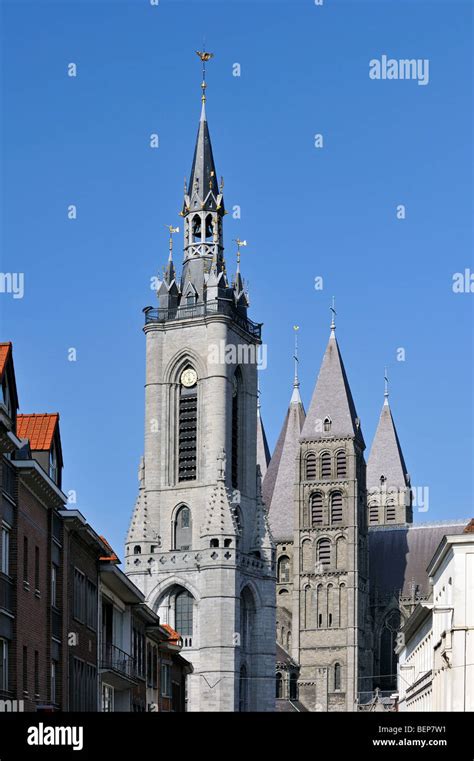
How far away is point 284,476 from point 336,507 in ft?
50.5

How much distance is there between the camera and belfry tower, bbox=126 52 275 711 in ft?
362

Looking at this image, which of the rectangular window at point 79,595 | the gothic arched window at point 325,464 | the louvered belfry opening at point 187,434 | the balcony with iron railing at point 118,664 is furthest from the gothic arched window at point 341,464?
the rectangular window at point 79,595

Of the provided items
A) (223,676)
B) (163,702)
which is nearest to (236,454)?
(223,676)

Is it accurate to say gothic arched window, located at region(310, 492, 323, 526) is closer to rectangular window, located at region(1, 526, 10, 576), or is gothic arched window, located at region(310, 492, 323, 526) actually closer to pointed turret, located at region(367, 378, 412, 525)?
pointed turret, located at region(367, 378, 412, 525)

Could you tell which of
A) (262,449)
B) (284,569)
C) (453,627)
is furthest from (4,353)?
(262,449)

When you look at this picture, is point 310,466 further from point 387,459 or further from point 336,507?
point 387,459

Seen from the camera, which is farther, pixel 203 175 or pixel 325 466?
pixel 325 466

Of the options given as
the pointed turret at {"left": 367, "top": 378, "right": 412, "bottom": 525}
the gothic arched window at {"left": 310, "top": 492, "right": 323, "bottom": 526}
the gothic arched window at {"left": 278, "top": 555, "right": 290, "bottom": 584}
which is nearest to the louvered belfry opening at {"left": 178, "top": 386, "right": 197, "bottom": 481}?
the gothic arched window at {"left": 310, "top": 492, "right": 323, "bottom": 526}

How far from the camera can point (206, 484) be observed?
11356 centimetres

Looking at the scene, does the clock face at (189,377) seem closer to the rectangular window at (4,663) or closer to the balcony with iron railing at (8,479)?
the balcony with iron railing at (8,479)

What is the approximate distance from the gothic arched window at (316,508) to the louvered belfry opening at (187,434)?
24.3m

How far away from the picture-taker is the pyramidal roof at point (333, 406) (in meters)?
139

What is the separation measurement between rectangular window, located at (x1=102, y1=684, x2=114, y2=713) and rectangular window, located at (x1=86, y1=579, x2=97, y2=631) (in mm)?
4981

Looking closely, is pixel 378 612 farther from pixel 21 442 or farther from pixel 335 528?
pixel 21 442
